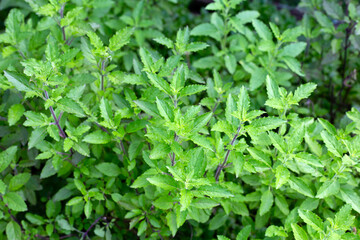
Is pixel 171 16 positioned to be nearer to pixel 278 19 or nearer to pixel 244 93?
pixel 278 19

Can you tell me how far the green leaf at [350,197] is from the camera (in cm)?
183

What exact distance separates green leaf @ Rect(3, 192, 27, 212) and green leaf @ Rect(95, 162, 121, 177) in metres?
0.46

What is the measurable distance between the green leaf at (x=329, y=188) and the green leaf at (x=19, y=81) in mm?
1570

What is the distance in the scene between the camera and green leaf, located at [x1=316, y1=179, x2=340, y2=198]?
1.79 meters

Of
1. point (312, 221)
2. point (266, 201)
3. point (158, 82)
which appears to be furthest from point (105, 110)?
point (312, 221)

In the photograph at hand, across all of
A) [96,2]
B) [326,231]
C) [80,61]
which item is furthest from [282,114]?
[96,2]

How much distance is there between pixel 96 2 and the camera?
2562 mm

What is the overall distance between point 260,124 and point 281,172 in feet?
0.86

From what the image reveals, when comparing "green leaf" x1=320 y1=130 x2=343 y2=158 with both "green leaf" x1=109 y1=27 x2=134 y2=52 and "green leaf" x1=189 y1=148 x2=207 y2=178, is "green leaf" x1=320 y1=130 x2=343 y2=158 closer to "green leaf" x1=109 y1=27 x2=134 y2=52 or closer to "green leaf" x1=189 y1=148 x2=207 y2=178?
"green leaf" x1=189 y1=148 x2=207 y2=178

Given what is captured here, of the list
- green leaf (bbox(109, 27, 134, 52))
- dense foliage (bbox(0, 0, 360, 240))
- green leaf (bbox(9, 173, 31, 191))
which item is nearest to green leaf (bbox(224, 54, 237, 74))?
dense foliage (bbox(0, 0, 360, 240))

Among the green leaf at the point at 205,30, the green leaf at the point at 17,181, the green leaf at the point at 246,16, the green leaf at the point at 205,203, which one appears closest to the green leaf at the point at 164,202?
the green leaf at the point at 205,203

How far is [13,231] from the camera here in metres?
2.03

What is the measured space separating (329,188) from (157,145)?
947mm

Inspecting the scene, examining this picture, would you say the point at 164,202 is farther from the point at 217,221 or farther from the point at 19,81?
the point at 19,81
